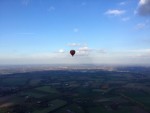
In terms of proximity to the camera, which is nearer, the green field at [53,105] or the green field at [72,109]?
the green field at [72,109]

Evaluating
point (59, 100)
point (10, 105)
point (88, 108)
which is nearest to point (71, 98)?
point (59, 100)

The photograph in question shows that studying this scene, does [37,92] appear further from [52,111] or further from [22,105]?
[52,111]

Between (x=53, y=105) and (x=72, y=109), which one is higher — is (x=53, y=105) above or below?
above

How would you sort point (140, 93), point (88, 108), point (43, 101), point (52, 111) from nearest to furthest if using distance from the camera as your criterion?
1. point (52, 111)
2. point (88, 108)
3. point (43, 101)
4. point (140, 93)

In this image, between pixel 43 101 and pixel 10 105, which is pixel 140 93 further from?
pixel 10 105

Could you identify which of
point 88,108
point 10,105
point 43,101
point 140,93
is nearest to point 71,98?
point 43,101

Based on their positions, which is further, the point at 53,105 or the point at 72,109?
the point at 53,105

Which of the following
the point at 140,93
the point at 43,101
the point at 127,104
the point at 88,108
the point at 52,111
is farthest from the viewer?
the point at 140,93

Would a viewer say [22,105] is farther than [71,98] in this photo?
No

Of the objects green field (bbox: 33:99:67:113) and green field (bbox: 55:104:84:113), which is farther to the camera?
green field (bbox: 33:99:67:113)
